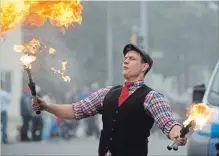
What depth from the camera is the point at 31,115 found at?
1844 cm

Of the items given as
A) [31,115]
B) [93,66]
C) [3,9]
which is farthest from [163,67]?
[3,9]

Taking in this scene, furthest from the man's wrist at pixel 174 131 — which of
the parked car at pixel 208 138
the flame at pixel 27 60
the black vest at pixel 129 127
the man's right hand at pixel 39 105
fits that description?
the parked car at pixel 208 138

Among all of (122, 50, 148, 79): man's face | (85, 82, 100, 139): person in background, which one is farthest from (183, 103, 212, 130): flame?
(85, 82, 100, 139): person in background

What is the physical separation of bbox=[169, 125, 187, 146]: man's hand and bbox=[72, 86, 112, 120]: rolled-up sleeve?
0.78m

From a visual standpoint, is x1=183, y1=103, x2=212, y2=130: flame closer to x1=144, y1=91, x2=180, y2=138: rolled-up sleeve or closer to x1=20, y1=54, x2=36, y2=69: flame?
x1=144, y1=91, x2=180, y2=138: rolled-up sleeve

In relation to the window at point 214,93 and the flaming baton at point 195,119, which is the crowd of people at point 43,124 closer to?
the window at point 214,93

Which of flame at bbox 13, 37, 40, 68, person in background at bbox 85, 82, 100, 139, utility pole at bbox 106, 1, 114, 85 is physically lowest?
person in background at bbox 85, 82, 100, 139

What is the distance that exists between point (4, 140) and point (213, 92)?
979 centimetres

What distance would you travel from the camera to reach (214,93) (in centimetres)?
912

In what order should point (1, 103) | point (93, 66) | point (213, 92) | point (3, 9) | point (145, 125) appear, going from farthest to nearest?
point (93, 66)
point (1, 103)
point (213, 92)
point (3, 9)
point (145, 125)

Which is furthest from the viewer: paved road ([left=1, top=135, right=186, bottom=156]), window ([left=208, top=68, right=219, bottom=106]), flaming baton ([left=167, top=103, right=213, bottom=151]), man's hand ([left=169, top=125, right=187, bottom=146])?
paved road ([left=1, top=135, right=186, bottom=156])

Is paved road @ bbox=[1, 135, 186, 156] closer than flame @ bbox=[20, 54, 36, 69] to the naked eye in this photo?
No

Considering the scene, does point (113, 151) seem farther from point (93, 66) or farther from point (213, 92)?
point (93, 66)

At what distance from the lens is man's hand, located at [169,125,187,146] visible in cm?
479
